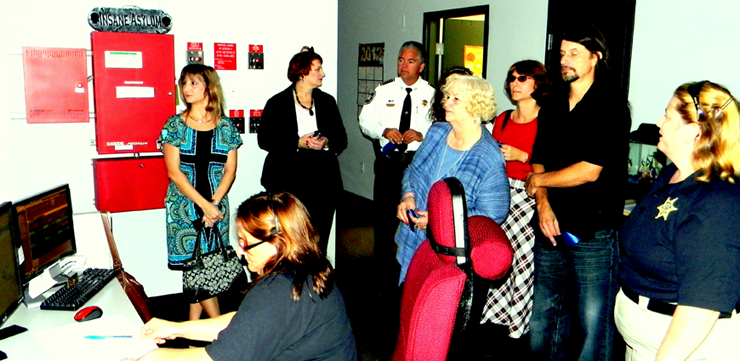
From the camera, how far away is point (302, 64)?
4035 millimetres

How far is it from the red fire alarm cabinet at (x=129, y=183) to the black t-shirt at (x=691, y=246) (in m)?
3.06

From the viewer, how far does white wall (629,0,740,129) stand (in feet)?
11.7

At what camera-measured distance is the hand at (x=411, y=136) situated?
14.6 feet

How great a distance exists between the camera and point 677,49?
3.88 metres

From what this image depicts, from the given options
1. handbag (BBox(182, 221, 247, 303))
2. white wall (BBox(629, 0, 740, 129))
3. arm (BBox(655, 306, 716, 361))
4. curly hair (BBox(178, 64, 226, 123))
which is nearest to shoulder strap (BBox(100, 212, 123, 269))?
handbag (BBox(182, 221, 247, 303))

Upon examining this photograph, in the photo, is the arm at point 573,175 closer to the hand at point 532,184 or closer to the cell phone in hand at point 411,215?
the hand at point 532,184

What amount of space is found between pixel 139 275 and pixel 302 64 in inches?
71.0

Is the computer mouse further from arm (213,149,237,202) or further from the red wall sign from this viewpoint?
the red wall sign

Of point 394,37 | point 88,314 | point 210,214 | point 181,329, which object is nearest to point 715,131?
point 181,329

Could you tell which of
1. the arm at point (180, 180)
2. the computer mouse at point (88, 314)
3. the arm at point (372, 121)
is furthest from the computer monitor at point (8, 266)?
the arm at point (372, 121)

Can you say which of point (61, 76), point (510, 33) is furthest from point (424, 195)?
point (510, 33)

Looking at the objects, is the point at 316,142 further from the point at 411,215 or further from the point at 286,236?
the point at 286,236

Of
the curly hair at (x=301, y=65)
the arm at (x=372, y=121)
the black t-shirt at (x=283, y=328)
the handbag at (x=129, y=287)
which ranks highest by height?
the curly hair at (x=301, y=65)

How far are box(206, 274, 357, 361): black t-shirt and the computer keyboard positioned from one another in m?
1.01
